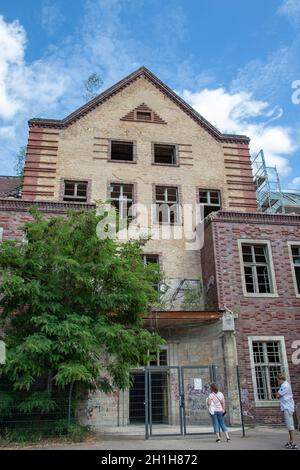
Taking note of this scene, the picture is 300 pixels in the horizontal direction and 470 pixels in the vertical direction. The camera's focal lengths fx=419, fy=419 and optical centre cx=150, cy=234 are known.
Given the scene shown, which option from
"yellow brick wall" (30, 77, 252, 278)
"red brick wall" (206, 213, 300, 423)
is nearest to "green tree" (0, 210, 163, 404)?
"red brick wall" (206, 213, 300, 423)

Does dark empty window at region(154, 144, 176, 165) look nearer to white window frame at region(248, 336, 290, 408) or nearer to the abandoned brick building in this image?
the abandoned brick building

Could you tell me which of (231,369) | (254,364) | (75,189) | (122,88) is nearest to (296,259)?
(254,364)

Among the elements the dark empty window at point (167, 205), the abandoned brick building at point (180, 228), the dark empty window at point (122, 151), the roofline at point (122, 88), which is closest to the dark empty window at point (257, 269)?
the abandoned brick building at point (180, 228)

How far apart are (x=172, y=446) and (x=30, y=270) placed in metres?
5.78

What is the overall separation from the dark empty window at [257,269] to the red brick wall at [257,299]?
41 centimetres

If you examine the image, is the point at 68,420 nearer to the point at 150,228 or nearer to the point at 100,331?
the point at 100,331

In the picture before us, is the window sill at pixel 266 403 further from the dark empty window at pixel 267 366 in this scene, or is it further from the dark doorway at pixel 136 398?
the dark doorway at pixel 136 398

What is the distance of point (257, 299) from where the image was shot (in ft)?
55.4

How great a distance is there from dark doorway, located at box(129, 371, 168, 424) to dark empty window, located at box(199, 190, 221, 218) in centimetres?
Answer: 841

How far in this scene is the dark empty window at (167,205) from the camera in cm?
2039

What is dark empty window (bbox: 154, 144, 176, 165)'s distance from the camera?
22281 millimetres

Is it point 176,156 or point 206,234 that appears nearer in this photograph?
point 206,234
